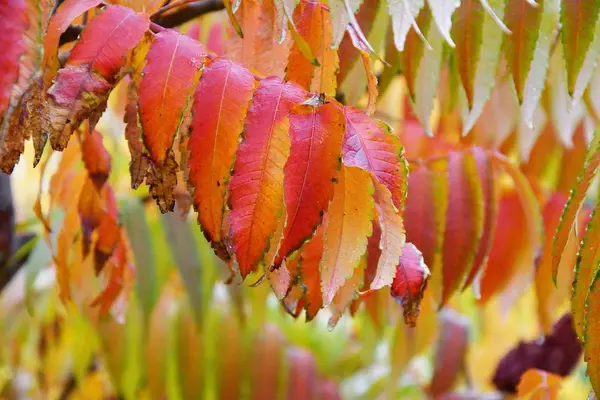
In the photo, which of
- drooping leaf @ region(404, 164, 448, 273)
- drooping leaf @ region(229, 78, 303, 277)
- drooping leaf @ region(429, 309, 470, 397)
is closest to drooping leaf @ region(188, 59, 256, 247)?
drooping leaf @ region(229, 78, 303, 277)

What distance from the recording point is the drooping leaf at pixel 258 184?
52 centimetres

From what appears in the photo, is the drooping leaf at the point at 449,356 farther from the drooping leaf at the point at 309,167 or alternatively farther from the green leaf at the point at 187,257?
the drooping leaf at the point at 309,167

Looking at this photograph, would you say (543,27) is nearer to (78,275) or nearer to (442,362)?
(78,275)

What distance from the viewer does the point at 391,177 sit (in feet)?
1.77

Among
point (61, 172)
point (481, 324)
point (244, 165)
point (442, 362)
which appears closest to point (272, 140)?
point (244, 165)

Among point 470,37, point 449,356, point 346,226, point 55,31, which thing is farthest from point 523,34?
point 449,356

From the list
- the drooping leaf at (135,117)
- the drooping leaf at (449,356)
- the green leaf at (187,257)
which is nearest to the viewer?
the drooping leaf at (135,117)

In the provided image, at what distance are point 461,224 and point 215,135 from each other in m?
0.41

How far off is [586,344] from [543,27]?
13.5 inches

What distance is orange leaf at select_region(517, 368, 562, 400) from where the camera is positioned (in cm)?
75

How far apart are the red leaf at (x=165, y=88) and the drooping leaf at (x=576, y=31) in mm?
339

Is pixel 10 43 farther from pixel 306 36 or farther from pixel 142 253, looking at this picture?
pixel 142 253

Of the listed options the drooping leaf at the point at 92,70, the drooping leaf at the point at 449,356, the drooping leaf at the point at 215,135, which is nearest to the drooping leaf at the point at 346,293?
the drooping leaf at the point at 215,135

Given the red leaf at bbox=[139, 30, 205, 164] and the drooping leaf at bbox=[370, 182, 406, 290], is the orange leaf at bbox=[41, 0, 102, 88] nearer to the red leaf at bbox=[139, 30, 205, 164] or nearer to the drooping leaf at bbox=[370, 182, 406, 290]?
the red leaf at bbox=[139, 30, 205, 164]
